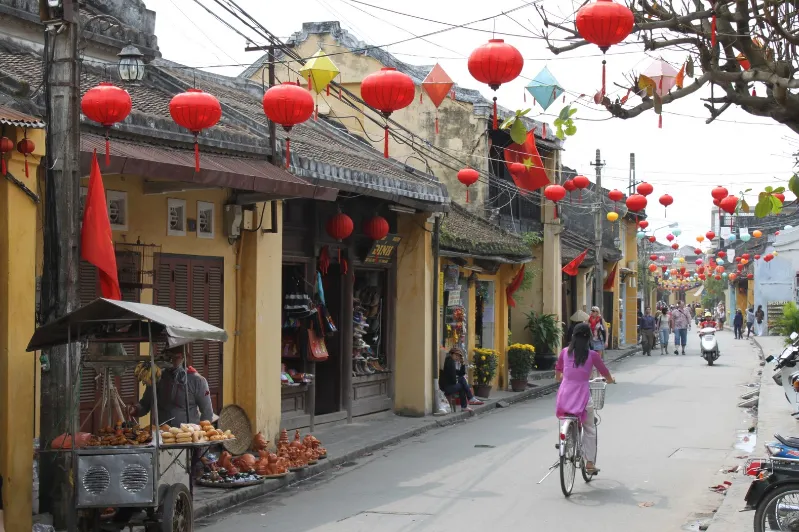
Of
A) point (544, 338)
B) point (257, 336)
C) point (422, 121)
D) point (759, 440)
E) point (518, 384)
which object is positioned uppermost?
point (422, 121)

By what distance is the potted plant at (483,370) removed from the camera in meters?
22.6

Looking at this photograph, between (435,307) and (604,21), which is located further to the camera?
(435,307)

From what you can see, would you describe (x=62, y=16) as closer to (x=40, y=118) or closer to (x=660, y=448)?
(x=40, y=118)

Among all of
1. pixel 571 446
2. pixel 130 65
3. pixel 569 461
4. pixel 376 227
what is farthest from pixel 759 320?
pixel 130 65

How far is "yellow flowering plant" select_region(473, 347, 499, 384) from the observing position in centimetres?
2262

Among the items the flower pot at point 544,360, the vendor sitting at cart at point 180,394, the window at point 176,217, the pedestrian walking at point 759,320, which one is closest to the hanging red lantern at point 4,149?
the vendor sitting at cart at point 180,394

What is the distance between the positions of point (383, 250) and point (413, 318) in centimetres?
175

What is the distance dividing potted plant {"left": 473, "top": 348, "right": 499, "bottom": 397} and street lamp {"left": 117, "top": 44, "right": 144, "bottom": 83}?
10931 millimetres

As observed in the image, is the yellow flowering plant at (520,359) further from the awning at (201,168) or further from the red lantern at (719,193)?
the awning at (201,168)

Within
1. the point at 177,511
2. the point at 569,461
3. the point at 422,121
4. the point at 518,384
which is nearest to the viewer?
the point at 177,511

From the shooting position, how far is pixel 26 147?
920 cm

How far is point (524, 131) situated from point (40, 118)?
470 cm

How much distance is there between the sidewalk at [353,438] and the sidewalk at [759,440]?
5218 millimetres

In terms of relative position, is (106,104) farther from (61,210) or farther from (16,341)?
Answer: (16,341)
